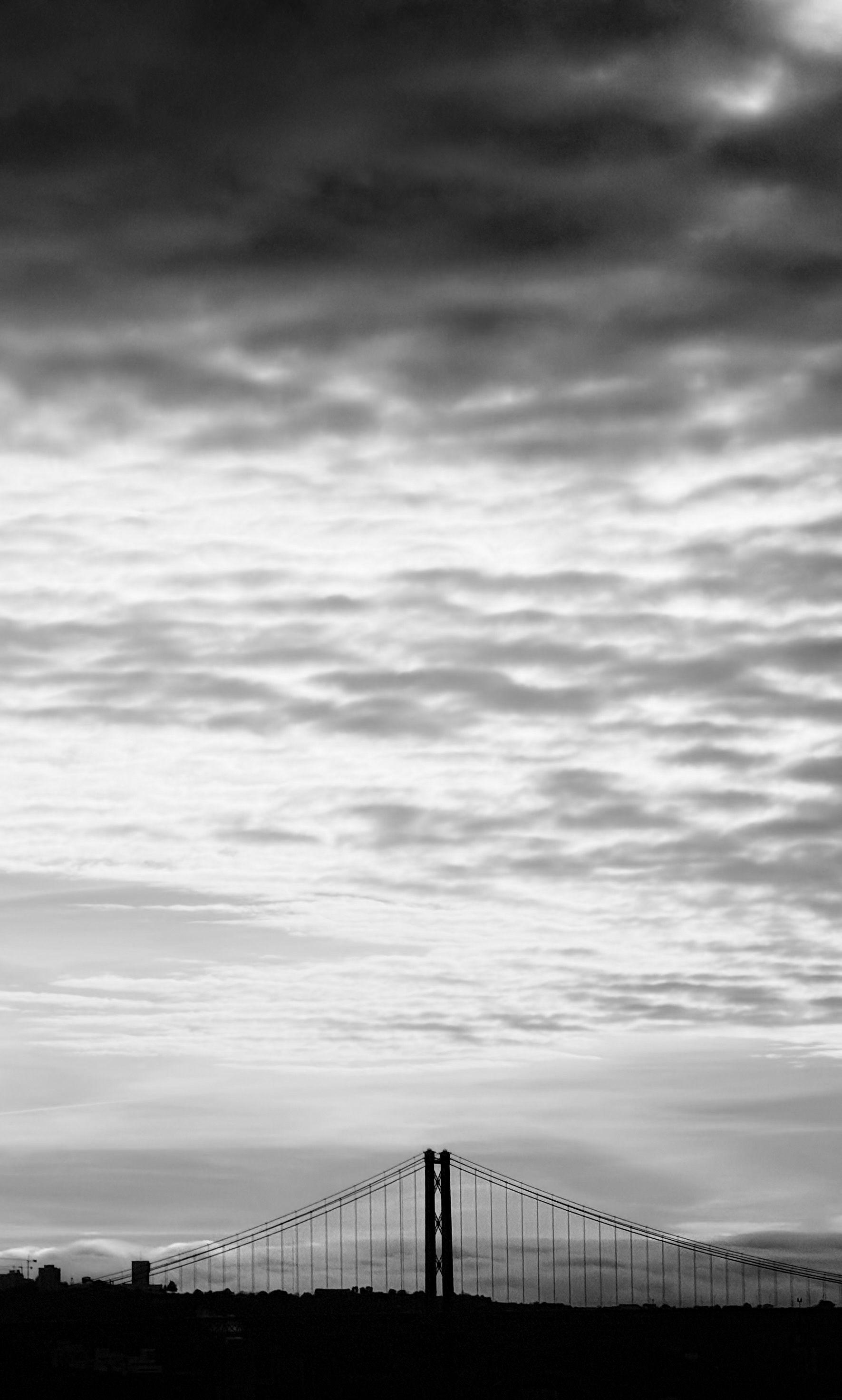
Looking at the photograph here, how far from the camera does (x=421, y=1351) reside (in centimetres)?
10469

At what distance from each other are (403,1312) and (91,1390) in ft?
69.3

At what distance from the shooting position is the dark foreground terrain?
334 feet

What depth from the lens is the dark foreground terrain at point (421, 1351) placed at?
10169 cm

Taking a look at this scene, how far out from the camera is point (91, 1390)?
93.8 m

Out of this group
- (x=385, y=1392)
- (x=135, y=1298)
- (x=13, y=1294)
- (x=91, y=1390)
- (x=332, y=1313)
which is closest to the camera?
(x=91, y=1390)

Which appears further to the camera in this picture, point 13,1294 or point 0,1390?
point 13,1294

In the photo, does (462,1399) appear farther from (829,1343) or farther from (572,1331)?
(829,1343)

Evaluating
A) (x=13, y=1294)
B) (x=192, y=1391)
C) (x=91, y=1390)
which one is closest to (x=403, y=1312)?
(x=192, y=1391)

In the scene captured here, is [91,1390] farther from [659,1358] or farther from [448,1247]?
[659,1358]

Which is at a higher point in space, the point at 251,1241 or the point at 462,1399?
the point at 251,1241

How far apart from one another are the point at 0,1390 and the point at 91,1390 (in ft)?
23.5

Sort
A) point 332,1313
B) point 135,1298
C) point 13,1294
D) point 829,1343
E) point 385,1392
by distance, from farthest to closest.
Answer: point 13,1294 < point 135,1298 < point 829,1343 < point 332,1313 < point 385,1392

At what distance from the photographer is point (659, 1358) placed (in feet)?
371

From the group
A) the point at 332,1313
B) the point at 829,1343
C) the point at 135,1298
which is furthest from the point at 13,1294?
the point at 829,1343
